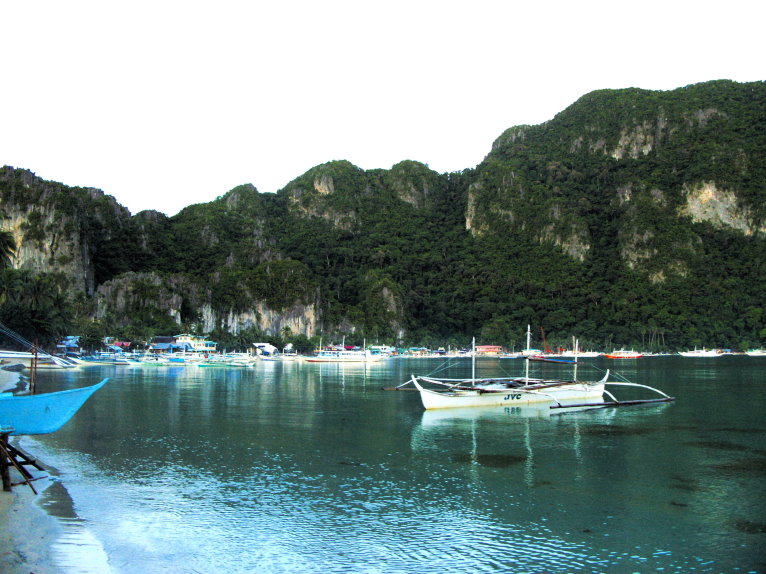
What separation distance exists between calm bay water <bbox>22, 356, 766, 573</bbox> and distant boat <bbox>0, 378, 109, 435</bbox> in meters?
1.87

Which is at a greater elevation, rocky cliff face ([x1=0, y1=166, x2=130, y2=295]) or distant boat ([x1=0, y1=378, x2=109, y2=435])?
rocky cliff face ([x1=0, y1=166, x2=130, y2=295])

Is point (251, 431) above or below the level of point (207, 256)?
below

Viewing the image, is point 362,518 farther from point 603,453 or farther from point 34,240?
point 34,240

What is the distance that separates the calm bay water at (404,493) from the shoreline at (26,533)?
39 cm

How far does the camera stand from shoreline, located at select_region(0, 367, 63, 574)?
39.2 feet

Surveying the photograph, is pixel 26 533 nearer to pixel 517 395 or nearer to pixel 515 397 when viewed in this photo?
pixel 515 397

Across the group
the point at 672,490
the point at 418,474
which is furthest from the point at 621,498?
the point at 418,474

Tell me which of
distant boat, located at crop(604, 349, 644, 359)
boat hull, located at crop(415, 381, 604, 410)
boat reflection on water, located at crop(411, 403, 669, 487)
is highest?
boat hull, located at crop(415, 381, 604, 410)

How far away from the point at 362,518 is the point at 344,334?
522 feet

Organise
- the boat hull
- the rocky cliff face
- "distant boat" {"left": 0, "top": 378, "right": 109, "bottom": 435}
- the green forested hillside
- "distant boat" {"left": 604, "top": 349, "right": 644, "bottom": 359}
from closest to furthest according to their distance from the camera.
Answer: "distant boat" {"left": 0, "top": 378, "right": 109, "bottom": 435}
the boat hull
the rocky cliff face
"distant boat" {"left": 604, "top": 349, "right": 644, "bottom": 359}
the green forested hillside

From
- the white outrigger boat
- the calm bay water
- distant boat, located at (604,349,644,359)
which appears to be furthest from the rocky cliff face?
the white outrigger boat

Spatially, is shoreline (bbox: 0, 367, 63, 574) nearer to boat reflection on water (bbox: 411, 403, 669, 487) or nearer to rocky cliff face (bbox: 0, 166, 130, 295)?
boat reflection on water (bbox: 411, 403, 669, 487)

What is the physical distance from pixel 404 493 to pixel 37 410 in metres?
11.0

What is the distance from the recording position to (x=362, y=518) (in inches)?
637
